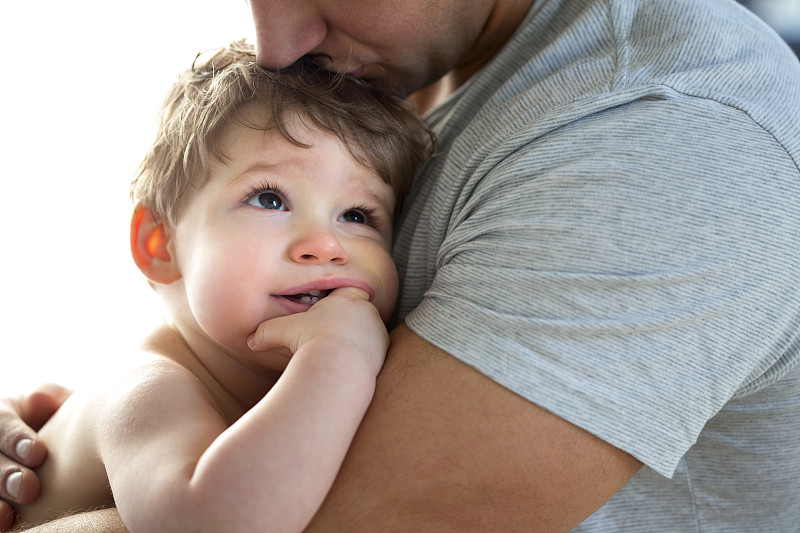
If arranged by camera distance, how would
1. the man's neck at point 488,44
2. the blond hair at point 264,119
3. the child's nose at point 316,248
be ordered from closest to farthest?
the child's nose at point 316,248, the blond hair at point 264,119, the man's neck at point 488,44

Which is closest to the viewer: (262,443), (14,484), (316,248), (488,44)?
(262,443)

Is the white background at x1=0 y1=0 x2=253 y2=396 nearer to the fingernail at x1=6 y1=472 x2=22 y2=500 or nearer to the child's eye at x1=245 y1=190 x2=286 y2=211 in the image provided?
the fingernail at x1=6 y1=472 x2=22 y2=500

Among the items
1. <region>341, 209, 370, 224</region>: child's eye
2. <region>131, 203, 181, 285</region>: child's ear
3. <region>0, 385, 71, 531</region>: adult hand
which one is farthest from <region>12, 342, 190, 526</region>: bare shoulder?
Result: <region>341, 209, 370, 224</region>: child's eye

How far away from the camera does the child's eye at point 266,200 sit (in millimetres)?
1087

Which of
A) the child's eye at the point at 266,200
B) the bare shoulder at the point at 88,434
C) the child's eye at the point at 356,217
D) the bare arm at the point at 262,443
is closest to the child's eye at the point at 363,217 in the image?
the child's eye at the point at 356,217

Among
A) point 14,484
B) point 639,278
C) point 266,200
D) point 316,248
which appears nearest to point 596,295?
point 639,278

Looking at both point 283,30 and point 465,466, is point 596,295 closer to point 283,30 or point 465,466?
point 465,466

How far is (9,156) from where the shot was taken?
84.6 inches

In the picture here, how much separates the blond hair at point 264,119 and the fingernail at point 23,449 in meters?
0.46

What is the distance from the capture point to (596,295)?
84 cm

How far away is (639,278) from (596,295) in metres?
0.05

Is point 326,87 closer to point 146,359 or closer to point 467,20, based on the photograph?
point 467,20

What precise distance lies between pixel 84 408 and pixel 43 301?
4.05 ft

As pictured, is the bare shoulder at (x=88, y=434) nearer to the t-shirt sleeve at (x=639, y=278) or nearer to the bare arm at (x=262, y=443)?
the bare arm at (x=262, y=443)
